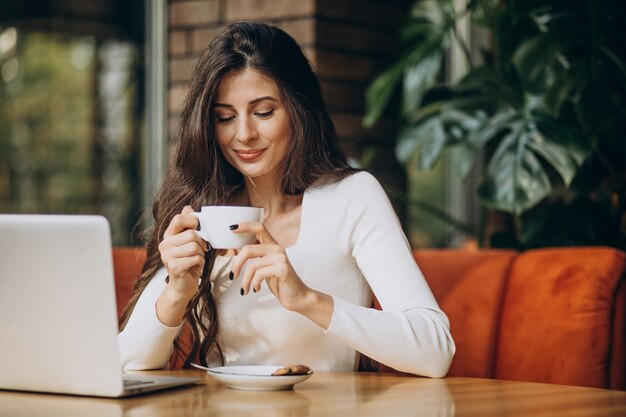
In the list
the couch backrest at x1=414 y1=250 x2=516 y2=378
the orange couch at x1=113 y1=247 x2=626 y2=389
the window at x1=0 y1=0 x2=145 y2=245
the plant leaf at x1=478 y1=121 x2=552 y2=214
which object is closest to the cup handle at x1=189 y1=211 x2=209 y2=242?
the orange couch at x1=113 y1=247 x2=626 y2=389

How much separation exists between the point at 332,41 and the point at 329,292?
1.72 m

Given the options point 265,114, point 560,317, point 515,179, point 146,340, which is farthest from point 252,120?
point 515,179

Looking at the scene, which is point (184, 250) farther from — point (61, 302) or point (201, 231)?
point (61, 302)

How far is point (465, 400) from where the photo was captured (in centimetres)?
146

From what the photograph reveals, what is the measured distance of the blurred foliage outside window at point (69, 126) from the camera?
3.46 metres

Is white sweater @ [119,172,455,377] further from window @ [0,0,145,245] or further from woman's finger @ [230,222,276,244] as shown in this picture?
window @ [0,0,145,245]

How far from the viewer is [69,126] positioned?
3582mm

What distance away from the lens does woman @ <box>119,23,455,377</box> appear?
1937 millimetres

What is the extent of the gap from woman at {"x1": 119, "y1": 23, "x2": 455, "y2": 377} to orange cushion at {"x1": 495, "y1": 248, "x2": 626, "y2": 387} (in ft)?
1.14

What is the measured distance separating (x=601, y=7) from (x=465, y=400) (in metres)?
1.87

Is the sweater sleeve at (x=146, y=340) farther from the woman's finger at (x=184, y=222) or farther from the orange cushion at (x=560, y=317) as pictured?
the orange cushion at (x=560, y=317)

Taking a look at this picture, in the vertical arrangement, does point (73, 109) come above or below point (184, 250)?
above

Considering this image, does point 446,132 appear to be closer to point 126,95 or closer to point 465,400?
point 126,95

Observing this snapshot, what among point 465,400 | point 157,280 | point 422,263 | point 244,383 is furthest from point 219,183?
point 465,400
